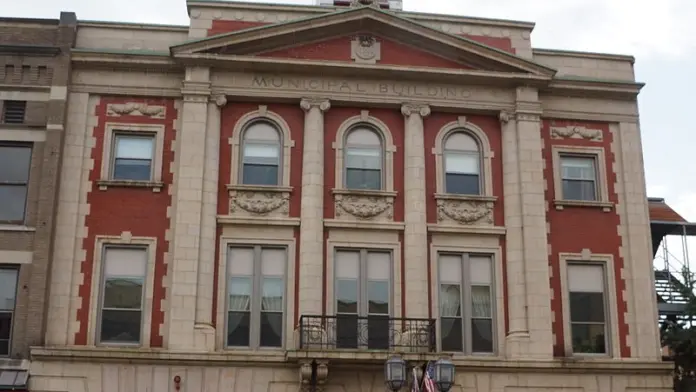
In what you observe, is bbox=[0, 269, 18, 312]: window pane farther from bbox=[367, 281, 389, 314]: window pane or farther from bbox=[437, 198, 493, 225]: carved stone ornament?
bbox=[437, 198, 493, 225]: carved stone ornament

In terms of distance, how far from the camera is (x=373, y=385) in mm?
22203

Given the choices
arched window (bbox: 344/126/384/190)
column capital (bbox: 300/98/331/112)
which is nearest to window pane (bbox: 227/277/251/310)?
arched window (bbox: 344/126/384/190)

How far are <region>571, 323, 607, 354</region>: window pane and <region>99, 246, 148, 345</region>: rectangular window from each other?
36.7 ft

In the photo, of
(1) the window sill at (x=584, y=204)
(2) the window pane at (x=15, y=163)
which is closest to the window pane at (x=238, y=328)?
(2) the window pane at (x=15, y=163)

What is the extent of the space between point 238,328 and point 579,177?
10.3 metres

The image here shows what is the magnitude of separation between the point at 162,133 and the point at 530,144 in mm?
9883

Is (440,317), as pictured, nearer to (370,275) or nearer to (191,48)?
(370,275)

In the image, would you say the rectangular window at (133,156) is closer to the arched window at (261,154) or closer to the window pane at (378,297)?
the arched window at (261,154)

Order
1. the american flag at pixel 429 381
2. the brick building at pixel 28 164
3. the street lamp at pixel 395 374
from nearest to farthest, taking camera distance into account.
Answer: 1. the street lamp at pixel 395 374
2. the american flag at pixel 429 381
3. the brick building at pixel 28 164

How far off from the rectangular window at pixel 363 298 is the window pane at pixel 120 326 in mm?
4987

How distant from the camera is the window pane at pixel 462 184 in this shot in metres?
24.7

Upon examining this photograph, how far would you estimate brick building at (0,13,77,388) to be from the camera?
22.0m

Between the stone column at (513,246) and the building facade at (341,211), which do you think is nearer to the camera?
the building facade at (341,211)

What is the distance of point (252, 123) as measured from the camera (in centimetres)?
2462
